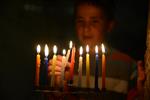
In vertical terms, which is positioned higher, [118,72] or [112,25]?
[112,25]

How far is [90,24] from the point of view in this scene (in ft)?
9.07

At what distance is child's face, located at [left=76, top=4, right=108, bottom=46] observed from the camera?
9.04 ft

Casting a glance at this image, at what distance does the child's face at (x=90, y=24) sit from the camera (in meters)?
2.75

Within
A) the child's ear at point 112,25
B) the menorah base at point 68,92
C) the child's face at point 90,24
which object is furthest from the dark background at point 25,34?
the menorah base at point 68,92

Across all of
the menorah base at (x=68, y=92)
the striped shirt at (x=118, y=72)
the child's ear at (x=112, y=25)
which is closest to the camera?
the menorah base at (x=68, y=92)

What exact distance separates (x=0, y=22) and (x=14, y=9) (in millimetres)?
143

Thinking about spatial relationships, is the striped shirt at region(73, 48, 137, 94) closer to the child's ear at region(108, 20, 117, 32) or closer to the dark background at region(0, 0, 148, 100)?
the child's ear at region(108, 20, 117, 32)

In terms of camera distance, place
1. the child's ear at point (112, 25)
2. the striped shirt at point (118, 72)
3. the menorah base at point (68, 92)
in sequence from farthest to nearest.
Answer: the child's ear at point (112, 25) < the striped shirt at point (118, 72) < the menorah base at point (68, 92)

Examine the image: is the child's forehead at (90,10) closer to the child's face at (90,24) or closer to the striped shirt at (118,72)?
the child's face at (90,24)

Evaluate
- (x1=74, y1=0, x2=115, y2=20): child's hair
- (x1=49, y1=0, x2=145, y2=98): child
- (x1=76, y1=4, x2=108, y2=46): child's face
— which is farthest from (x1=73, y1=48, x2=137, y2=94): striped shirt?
(x1=74, y1=0, x2=115, y2=20): child's hair

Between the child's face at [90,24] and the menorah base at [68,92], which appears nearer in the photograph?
the menorah base at [68,92]

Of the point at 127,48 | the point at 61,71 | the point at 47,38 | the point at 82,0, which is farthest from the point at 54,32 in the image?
the point at 61,71

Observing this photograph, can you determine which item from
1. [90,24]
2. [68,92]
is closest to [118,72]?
[90,24]

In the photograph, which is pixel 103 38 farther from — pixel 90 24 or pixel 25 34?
pixel 25 34
